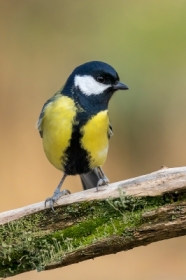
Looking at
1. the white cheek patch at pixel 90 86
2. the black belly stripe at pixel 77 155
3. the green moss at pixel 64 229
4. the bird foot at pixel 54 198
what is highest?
the white cheek patch at pixel 90 86

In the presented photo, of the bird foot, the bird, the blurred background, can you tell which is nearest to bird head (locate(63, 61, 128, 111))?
the bird

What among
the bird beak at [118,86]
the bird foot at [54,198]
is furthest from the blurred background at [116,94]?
the bird foot at [54,198]

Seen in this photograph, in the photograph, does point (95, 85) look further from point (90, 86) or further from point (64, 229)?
point (64, 229)

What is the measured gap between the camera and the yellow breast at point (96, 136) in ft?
6.79

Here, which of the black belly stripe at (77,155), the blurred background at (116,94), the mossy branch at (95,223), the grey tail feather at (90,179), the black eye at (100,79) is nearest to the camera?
the mossy branch at (95,223)

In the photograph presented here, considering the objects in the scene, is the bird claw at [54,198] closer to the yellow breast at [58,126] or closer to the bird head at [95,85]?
the yellow breast at [58,126]

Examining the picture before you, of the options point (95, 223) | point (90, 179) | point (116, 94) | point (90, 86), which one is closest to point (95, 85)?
point (90, 86)

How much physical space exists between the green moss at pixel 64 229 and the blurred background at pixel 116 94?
6.57 ft

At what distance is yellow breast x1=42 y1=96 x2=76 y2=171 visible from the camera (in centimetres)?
205

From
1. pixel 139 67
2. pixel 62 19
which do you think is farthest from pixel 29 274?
pixel 62 19

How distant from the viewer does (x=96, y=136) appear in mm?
2094

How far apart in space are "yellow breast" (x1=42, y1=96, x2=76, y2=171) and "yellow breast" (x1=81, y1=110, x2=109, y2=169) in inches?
2.8

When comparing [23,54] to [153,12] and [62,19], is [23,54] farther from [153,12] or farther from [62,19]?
[153,12]

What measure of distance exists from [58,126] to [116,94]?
1936 millimetres
